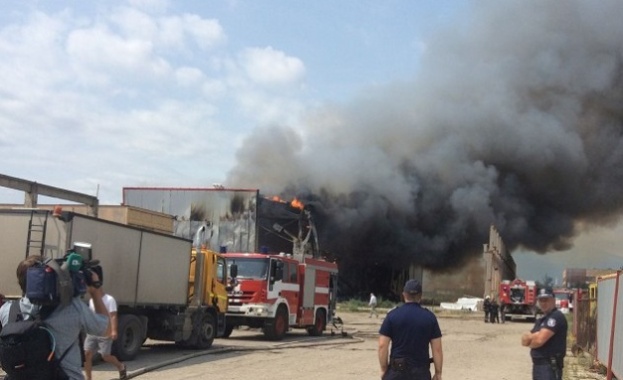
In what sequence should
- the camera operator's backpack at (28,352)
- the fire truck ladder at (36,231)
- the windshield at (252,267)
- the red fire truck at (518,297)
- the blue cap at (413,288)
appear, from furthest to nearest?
the red fire truck at (518,297), the windshield at (252,267), the fire truck ladder at (36,231), the blue cap at (413,288), the camera operator's backpack at (28,352)

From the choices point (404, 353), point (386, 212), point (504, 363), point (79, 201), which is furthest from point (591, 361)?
point (386, 212)

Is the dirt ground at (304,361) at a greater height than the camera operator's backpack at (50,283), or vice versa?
the camera operator's backpack at (50,283)

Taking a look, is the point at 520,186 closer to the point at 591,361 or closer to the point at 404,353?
the point at 591,361

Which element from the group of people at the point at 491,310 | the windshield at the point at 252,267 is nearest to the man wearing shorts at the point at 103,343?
the windshield at the point at 252,267

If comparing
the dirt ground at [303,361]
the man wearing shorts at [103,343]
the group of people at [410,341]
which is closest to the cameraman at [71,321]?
Result: the group of people at [410,341]

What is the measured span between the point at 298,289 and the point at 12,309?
1502cm

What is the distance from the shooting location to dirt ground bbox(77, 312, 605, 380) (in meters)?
10.9

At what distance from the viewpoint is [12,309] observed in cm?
407

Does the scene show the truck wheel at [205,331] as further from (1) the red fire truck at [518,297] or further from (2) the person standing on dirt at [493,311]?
(1) the red fire truck at [518,297]

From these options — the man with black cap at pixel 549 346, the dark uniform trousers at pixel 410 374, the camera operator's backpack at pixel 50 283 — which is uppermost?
the camera operator's backpack at pixel 50 283

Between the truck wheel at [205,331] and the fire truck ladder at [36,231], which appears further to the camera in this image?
the truck wheel at [205,331]

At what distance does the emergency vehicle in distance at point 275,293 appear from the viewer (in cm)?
1714

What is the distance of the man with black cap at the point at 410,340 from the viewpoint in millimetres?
5223

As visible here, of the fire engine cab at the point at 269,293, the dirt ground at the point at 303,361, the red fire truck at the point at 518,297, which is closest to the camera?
the dirt ground at the point at 303,361
